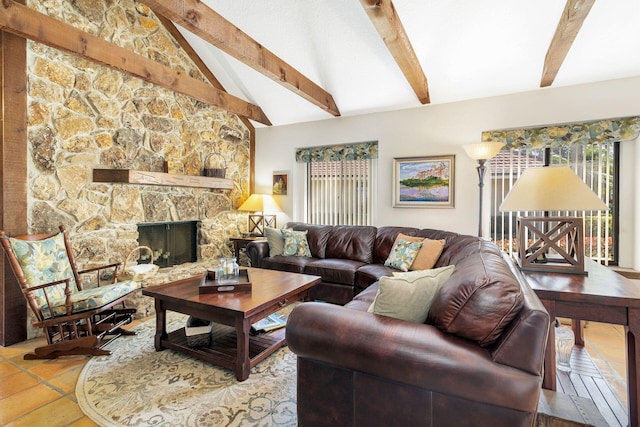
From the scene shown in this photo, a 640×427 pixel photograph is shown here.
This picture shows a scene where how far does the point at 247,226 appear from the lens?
5.23 meters

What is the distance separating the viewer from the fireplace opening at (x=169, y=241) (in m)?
3.84

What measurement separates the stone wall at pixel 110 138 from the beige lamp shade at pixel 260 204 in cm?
44

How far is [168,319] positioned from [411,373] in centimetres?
274

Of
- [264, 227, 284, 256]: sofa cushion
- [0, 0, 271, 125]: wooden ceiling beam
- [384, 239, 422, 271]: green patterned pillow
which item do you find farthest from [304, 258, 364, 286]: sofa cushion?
[0, 0, 271, 125]: wooden ceiling beam

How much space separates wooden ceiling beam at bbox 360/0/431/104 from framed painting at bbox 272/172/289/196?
7.79ft

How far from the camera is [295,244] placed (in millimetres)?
4086

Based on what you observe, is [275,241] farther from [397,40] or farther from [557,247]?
[557,247]

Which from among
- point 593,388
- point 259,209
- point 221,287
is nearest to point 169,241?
point 259,209

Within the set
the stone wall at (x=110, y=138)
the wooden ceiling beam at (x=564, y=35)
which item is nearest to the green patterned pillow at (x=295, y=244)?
the stone wall at (x=110, y=138)

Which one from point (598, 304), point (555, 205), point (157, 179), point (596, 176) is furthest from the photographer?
point (157, 179)

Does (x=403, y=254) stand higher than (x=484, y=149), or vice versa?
(x=484, y=149)

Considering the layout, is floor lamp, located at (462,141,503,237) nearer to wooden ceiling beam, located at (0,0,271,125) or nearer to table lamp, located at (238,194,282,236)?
table lamp, located at (238,194,282,236)

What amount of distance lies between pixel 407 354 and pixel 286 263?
8.87 ft

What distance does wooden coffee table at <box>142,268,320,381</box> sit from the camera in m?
2.02
